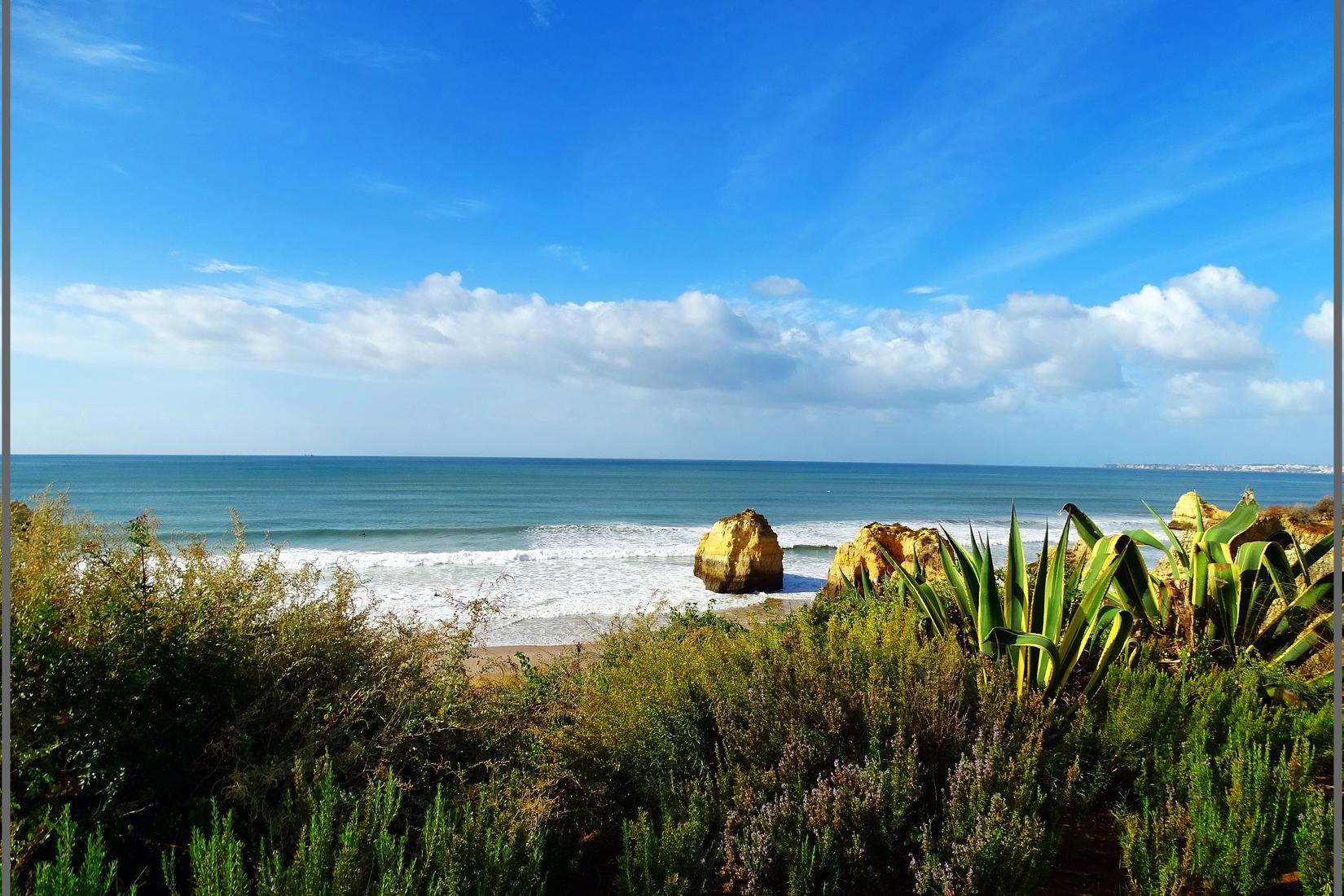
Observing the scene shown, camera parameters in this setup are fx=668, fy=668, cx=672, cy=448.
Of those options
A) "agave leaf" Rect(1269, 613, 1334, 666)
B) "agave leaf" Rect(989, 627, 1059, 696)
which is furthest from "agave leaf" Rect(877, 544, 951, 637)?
"agave leaf" Rect(1269, 613, 1334, 666)

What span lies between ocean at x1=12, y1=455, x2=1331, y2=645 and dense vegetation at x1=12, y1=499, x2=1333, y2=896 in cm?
86

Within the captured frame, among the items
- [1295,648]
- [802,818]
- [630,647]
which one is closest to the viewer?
[802,818]

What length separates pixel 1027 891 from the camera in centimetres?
225

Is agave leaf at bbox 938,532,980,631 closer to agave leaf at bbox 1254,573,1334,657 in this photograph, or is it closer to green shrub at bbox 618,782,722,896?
agave leaf at bbox 1254,573,1334,657

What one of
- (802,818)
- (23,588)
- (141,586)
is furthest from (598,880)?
(23,588)

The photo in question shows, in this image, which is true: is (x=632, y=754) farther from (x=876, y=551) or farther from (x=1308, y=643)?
(x=876, y=551)

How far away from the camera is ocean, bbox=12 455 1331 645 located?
15.8 m

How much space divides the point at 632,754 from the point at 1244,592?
374cm

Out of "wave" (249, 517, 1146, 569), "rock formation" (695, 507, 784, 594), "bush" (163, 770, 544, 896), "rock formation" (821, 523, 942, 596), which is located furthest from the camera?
"wave" (249, 517, 1146, 569)

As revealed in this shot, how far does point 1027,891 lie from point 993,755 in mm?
447

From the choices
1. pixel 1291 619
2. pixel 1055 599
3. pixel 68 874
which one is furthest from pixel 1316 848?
pixel 68 874

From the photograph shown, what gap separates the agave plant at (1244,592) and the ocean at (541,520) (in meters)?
2.36

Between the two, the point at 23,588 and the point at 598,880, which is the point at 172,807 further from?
the point at 598,880

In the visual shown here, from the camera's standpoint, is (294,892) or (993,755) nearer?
(294,892)
